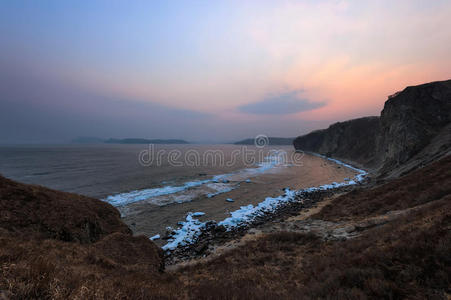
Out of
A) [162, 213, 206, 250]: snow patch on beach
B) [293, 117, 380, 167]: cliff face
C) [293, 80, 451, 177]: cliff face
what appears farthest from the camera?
[293, 117, 380, 167]: cliff face

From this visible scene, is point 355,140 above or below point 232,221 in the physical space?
above

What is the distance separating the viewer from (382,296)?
4.19 meters

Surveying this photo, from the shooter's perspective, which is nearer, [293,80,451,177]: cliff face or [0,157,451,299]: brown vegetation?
[0,157,451,299]: brown vegetation

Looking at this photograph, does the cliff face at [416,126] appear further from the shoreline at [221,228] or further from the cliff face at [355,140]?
the cliff face at [355,140]

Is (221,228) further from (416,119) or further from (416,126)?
(416,119)

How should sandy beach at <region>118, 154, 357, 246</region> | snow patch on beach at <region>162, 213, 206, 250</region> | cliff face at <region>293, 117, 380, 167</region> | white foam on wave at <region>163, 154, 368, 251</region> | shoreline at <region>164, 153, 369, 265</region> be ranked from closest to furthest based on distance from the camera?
shoreline at <region>164, 153, 369, 265</region> < snow patch on beach at <region>162, 213, 206, 250</region> < white foam on wave at <region>163, 154, 368, 251</region> < sandy beach at <region>118, 154, 357, 246</region> < cliff face at <region>293, 117, 380, 167</region>

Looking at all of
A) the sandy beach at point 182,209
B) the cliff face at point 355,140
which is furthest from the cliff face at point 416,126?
the sandy beach at point 182,209

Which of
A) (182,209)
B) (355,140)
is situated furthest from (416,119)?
(355,140)

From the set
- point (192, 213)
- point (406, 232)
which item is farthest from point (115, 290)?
point (192, 213)

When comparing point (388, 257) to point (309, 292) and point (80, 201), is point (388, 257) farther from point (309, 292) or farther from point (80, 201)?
point (80, 201)

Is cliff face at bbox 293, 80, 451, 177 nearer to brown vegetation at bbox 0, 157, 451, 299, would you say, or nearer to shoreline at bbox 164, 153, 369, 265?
shoreline at bbox 164, 153, 369, 265

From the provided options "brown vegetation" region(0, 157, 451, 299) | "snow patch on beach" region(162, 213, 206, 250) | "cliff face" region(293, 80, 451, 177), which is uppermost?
"cliff face" region(293, 80, 451, 177)

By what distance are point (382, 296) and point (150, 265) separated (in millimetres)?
8184

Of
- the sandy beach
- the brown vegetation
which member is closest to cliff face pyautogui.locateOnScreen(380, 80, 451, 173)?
the sandy beach
